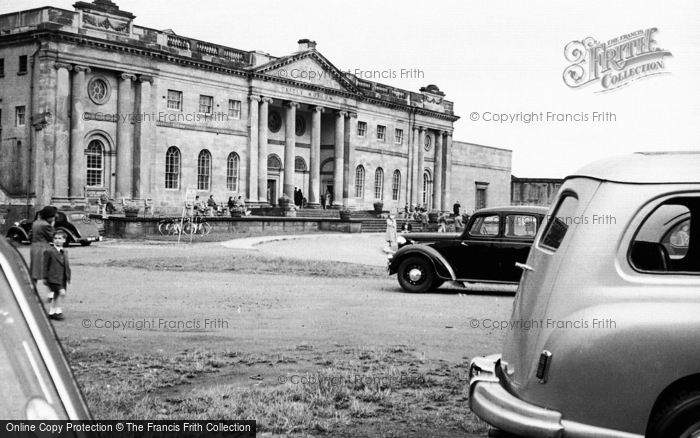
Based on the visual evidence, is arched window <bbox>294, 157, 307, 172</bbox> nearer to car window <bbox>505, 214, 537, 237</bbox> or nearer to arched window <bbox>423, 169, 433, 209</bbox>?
arched window <bbox>423, 169, 433, 209</bbox>

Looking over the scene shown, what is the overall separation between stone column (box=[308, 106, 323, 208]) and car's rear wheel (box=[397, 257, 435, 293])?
3820 centimetres

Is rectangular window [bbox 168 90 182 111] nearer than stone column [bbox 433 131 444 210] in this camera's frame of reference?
Yes

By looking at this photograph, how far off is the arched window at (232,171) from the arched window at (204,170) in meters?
1.67

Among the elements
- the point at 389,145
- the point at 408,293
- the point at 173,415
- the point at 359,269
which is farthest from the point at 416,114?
the point at 173,415

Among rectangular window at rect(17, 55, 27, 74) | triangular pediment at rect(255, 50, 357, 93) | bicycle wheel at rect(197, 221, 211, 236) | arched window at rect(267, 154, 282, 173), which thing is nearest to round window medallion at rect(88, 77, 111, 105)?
rectangular window at rect(17, 55, 27, 74)

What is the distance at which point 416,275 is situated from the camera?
15.5m

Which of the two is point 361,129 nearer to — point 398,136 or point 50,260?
point 398,136

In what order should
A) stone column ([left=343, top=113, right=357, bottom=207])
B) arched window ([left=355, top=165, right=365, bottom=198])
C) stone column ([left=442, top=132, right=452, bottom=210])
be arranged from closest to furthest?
stone column ([left=343, top=113, right=357, bottom=207])
arched window ([left=355, top=165, right=365, bottom=198])
stone column ([left=442, top=132, right=452, bottom=210])

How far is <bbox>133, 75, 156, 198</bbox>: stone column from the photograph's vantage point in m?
41.5

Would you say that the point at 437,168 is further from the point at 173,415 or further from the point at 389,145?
the point at 173,415

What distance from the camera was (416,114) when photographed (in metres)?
65.7

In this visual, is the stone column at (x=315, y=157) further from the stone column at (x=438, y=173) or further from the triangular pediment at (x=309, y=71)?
the stone column at (x=438, y=173)

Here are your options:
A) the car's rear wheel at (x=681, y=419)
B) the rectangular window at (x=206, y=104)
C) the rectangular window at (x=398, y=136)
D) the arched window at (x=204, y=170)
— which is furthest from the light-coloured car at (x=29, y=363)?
the rectangular window at (x=398, y=136)

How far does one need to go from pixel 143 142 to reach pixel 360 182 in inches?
862
